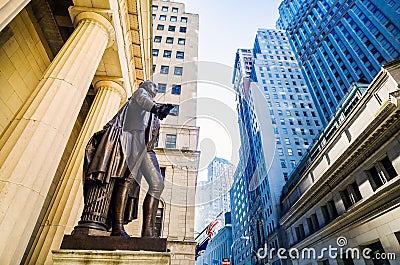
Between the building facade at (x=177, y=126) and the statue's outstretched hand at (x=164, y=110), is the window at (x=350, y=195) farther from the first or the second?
the statue's outstretched hand at (x=164, y=110)

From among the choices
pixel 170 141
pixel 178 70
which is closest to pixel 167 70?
pixel 178 70

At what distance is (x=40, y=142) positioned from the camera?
5.11 meters

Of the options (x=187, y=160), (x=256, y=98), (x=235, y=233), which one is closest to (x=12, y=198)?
(x=187, y=160)

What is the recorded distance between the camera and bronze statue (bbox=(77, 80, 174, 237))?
10.1ft

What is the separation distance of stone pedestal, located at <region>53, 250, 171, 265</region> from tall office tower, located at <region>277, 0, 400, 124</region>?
48.0 m

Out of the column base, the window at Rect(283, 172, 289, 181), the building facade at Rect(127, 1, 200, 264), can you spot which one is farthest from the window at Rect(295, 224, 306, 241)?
the column base

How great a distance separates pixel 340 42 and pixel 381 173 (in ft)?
168

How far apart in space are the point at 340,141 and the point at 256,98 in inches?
1703

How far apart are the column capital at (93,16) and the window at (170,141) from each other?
1318 cm

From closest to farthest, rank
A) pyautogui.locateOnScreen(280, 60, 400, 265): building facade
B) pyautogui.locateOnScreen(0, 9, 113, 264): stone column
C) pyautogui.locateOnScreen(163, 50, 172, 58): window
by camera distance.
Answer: pyautogui.locateOnScreen(0, 9, 113, 264): stone column
pyautogui.locateOnScreen(280, 60, 400, 265): building facade
pyautogui.locateOnScreen(163, 50, 172, 58): window

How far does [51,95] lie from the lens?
5.74 metres

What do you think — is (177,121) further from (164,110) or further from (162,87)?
(164,110)

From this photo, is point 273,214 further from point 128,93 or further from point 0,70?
point 0,70

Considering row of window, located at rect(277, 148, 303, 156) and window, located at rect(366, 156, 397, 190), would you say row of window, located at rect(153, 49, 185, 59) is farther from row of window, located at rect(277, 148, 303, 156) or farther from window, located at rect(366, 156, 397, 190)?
row of window, located at rect(277, 148, 303, 156)
